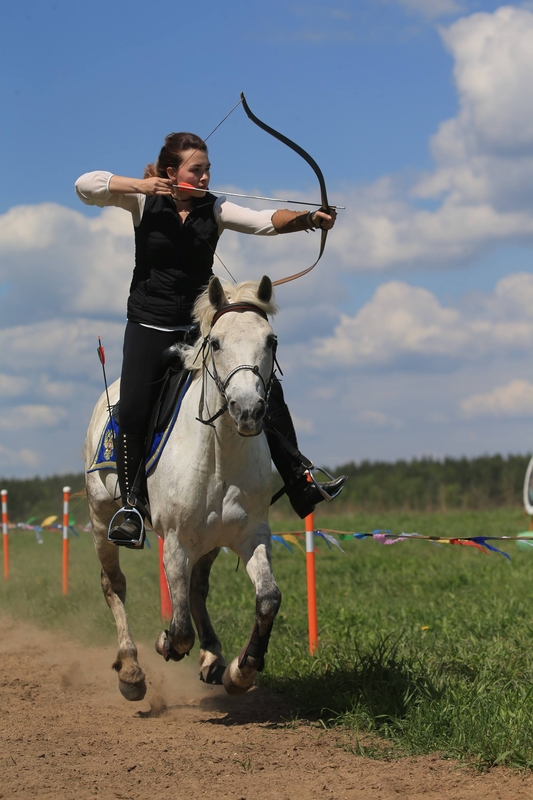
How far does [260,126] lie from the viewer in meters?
6.05

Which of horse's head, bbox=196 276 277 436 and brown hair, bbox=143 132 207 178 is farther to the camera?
brown hair, bbox=143 132 207 178

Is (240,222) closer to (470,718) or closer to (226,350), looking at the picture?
(226,350)

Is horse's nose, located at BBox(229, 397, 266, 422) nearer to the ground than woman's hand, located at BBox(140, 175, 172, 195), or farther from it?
nearer to the ground

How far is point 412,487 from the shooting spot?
39.1m

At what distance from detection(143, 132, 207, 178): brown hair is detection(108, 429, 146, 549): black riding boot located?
1.90m

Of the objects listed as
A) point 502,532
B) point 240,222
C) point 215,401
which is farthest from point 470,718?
point 502,532

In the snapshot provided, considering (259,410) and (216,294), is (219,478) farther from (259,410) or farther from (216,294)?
(216,294)

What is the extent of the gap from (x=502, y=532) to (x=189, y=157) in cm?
1585

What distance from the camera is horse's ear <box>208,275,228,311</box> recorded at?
549 centimetres

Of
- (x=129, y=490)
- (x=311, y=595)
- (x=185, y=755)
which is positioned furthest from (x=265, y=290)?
(x=311, y=595)

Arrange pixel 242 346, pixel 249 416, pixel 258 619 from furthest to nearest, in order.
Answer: pixel 258 619
pixel 242 346
pixel 249 416

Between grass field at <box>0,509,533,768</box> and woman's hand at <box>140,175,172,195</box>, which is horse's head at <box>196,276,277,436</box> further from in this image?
grass field at <box>0,509,533,768</box>

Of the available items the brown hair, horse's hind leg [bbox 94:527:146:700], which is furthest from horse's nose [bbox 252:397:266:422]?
horse's hind leg [bbox 94:527:146:700]

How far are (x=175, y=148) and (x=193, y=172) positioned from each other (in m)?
0.24
